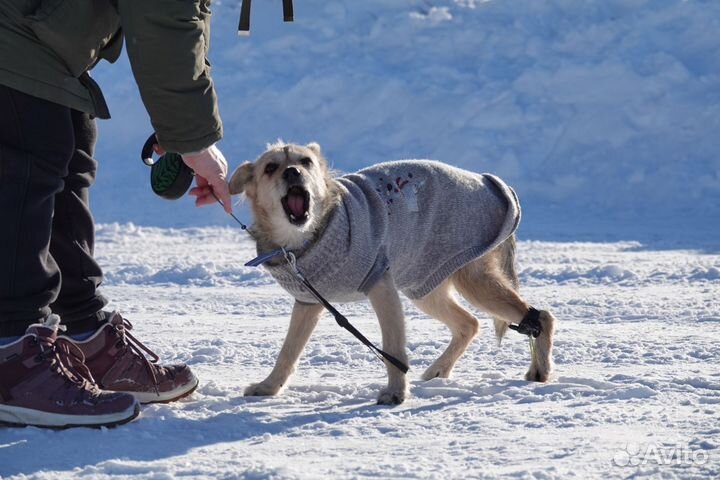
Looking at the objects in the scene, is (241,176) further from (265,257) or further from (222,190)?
(222,190)

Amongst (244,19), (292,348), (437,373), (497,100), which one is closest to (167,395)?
(292,348)

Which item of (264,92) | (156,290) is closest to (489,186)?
(156,290)

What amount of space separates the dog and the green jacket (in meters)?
0.78

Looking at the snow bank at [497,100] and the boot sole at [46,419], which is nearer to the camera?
the boot sole at [46,419]

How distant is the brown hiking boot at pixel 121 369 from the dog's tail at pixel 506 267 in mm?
1520

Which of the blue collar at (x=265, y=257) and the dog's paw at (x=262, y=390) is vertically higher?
the blue collar at (x=265, y=257)

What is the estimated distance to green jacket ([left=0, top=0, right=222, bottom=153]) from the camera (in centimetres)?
275

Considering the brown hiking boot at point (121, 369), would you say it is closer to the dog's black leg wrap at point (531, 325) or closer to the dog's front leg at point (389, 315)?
the dog's front leg at point (389, 315)

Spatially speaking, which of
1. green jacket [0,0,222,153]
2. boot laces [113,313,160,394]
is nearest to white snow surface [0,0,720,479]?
boot laces [113,313,160,394]

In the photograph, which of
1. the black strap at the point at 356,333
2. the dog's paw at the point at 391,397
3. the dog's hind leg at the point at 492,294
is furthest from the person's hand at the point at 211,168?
the dog's hind leg at the point at 492,294

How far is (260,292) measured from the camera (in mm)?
6301

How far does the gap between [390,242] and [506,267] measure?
2.70 feet

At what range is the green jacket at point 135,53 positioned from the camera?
275 cm

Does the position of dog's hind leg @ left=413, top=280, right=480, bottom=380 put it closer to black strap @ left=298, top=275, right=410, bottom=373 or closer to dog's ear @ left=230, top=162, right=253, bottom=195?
black strap @ left=298, top=275, right=410, bottom=373
